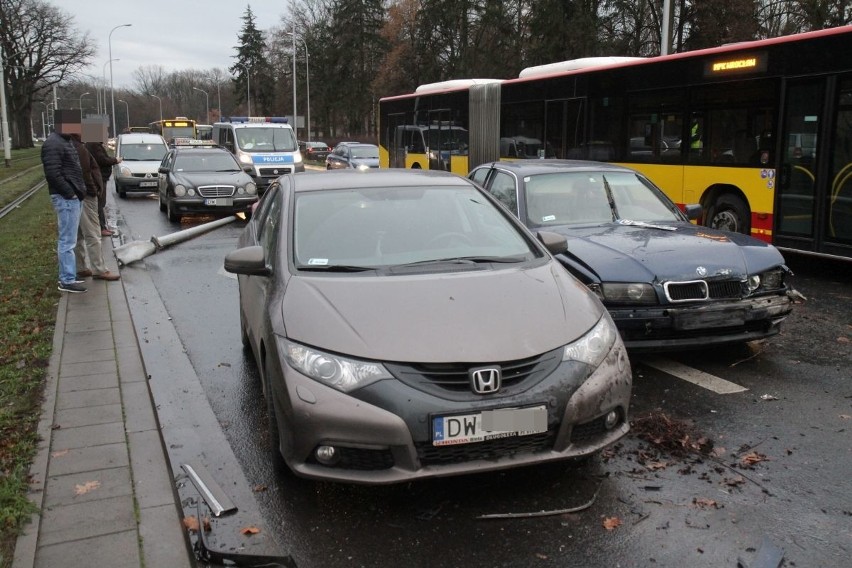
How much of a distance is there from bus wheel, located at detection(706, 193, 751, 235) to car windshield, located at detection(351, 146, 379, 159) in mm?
22659

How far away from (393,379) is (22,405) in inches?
118

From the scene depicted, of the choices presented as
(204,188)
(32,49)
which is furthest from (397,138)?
(32,49)

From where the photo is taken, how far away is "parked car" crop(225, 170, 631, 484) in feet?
11.6

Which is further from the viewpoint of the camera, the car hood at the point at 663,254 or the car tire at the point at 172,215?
the car tire at the point at 172,215

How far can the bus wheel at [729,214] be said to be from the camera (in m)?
11.0

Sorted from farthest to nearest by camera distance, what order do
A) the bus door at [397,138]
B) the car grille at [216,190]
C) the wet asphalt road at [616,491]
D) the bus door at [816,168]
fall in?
the bus door at [397,138]
the car grille at [216,190]
the bus door at [816,168]
the wet asphalt road at [616,491]

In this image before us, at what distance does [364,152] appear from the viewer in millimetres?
33469

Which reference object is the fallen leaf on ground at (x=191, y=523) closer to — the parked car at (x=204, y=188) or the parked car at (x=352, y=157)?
the parked car at (x=204, y=188)

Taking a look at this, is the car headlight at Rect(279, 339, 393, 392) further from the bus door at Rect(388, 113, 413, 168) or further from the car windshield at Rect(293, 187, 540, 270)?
the bus door at Rect(388, 113, 413, 168)

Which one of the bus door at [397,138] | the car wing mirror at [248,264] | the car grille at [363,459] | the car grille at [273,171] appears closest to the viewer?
the car grille at [363,459]

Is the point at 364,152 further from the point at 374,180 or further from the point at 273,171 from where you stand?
the point at 374,180

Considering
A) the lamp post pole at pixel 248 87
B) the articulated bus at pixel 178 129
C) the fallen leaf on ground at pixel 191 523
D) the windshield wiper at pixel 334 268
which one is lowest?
the fallen leaf on ground at pixel 191 523

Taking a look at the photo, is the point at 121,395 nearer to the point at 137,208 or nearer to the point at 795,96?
the point at 795,96

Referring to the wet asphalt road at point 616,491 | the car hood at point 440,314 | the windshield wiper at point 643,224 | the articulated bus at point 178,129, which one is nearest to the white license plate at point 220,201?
the wet asphalt road at point 616,491
